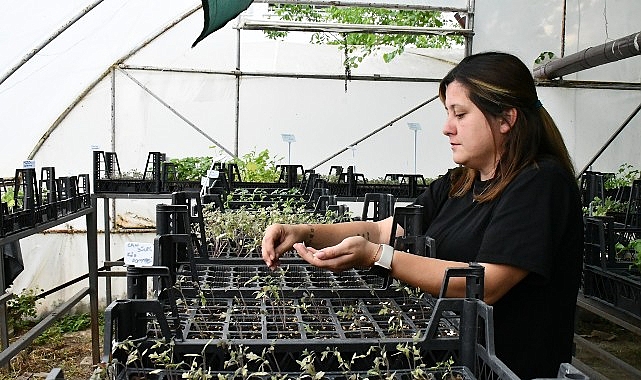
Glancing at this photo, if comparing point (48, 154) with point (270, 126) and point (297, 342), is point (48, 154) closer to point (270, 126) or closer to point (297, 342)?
point (270, 126)

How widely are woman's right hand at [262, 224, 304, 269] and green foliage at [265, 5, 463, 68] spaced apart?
4.96m

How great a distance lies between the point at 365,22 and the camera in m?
6.28

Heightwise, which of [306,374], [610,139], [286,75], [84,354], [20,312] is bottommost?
[84,354]

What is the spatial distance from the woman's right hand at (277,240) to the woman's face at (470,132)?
1.32ft

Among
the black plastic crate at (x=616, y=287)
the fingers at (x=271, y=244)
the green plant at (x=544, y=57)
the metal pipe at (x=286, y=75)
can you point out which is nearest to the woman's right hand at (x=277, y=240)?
the fingers at (x=271, y=244)

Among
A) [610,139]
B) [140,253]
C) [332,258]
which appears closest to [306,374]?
[332,258]

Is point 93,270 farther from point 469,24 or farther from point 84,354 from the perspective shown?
point 469,24

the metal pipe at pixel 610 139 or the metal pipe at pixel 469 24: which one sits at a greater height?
the metal pipe at pixel 469 24

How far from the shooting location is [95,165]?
4.14 meters

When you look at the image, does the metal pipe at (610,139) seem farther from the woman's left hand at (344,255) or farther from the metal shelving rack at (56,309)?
the woman's left hand at (344,255)

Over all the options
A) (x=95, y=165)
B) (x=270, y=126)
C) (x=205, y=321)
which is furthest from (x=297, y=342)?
(x=270, y=126)

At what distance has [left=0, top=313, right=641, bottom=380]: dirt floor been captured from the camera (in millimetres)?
3820

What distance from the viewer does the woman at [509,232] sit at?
118cm

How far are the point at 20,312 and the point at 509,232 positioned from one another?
5.40m
